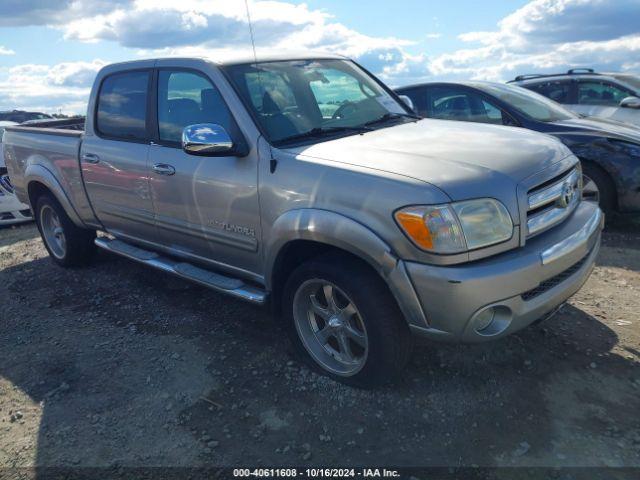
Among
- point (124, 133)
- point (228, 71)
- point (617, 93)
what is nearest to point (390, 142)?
point (228, 71)

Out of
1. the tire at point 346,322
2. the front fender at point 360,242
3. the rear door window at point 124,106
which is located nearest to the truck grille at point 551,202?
the front fender at point 360,242

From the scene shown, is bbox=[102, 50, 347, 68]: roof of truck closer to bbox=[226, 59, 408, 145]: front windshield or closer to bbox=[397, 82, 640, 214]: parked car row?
bbox=[226, 59, 408, 145]: front windshield

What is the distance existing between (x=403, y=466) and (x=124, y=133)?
3279mm

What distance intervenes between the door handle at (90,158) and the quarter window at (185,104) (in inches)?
32.9

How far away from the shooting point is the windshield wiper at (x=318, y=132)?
11.2ft

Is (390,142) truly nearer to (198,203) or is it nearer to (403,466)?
(198,203)

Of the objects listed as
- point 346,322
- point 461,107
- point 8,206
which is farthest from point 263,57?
point 8,206

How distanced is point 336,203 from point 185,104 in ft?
5.55

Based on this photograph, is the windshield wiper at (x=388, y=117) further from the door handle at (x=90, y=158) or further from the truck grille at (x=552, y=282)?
the door handle at (x=90, y=158)

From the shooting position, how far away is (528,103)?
21.1 ft

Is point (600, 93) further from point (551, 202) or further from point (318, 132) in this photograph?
point (318, 132)

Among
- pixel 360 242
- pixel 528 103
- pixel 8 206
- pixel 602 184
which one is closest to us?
pixel 360 242

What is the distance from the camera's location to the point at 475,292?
259cm

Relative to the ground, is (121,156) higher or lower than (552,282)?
higher
